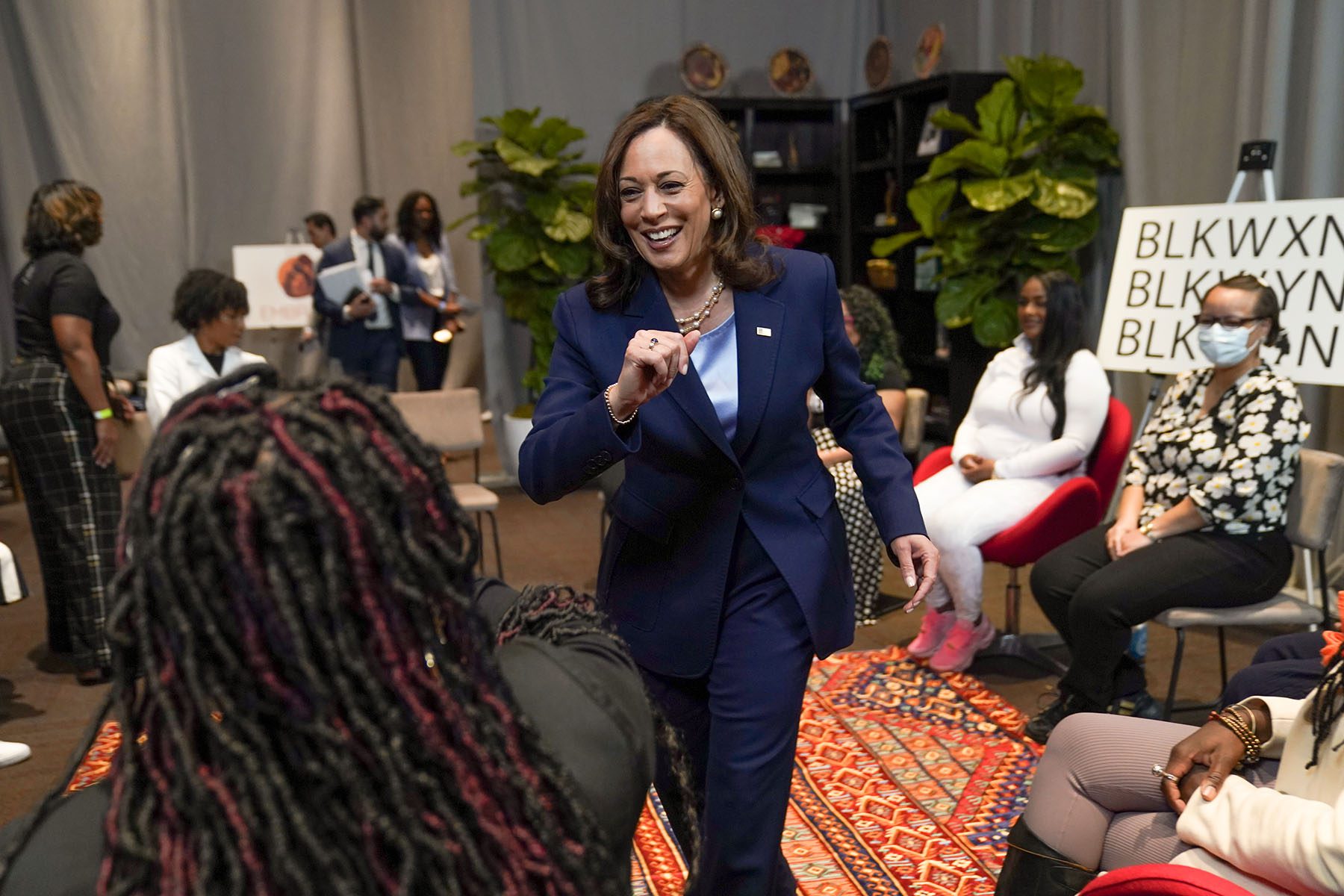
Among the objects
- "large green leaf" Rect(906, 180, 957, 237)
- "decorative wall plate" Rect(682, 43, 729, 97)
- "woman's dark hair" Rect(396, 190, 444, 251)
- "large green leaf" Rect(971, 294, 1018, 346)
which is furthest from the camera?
"decorative wall plate" Rect(682, 43, 729, 97)

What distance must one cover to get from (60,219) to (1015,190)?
416 centimetres

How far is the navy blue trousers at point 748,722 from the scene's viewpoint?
1852 millimetres

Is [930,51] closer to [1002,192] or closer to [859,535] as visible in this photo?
[1002,192]

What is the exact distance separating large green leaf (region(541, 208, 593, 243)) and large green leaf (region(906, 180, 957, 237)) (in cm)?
189

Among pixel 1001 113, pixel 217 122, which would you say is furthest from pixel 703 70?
pixel 217 122

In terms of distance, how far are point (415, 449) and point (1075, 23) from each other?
Answer: 6305 millimetres

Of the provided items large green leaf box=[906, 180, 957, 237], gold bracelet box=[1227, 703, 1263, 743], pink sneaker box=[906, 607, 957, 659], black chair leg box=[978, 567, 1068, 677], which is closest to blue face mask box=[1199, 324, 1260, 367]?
black chair leg box=[978, 567, 1068, 677]

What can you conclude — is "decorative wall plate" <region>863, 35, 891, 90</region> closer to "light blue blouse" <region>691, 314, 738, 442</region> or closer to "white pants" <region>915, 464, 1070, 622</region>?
"white pants" <region>915, 464, 1070, 622</region>

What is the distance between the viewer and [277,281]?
7.46 metres

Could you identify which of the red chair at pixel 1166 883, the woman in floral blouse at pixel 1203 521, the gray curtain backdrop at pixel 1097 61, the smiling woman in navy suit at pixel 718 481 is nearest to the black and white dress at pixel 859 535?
the woman in floral blouse at pixel 1203 521

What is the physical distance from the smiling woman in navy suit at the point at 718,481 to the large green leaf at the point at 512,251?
496cm

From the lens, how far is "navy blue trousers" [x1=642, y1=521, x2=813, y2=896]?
1.85 meters

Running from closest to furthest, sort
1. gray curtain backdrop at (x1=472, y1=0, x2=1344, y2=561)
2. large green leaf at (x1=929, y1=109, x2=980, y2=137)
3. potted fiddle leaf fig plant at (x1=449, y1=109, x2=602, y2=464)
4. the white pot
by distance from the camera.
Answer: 1. gray curtain backdrop at (x1=472, y1=0, x2=1344, y2=561)
2. large green leaf at (x1=929, y1=109, x2=980, y2=137)
3. potted fiddle leaf fig plant at (x1=449, y1=109, x2=602, y2=464)
4. the white pot

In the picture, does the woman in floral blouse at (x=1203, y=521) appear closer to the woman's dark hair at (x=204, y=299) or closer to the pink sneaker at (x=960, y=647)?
the pink sneaker at (x=960, y=647)
